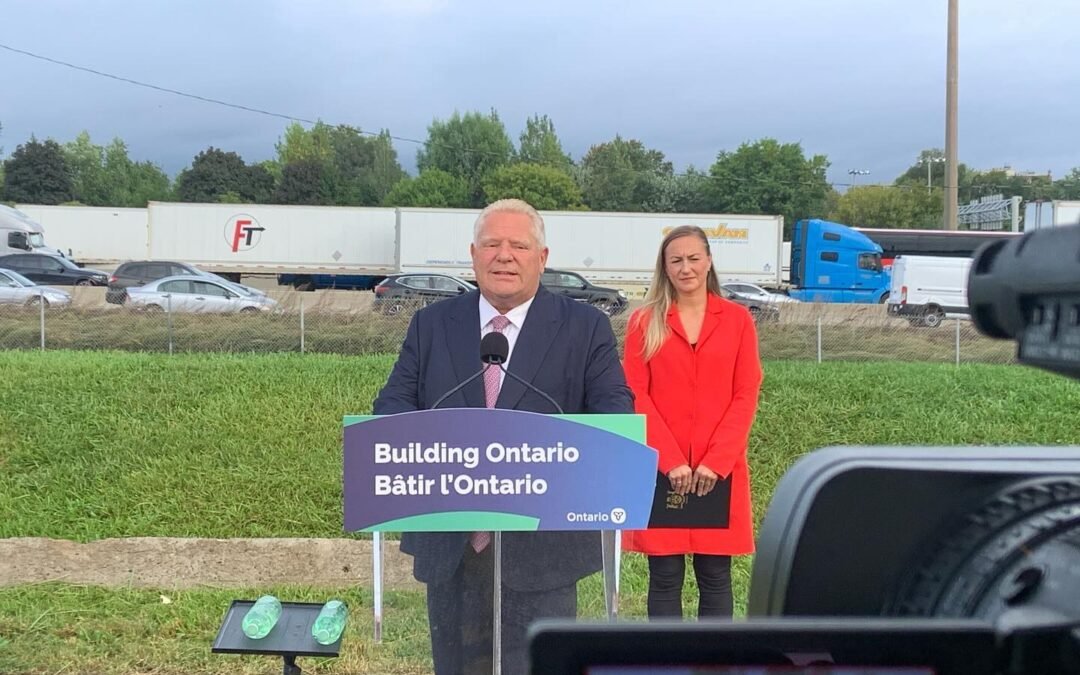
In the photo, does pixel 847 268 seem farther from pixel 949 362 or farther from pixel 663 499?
pixel 663 499

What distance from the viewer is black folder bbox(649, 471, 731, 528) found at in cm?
358

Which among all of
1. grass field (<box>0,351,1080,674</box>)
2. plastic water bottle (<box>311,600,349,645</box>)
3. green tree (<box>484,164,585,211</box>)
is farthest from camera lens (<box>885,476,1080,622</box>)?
green tree (<box>484,164,585,211</box>)

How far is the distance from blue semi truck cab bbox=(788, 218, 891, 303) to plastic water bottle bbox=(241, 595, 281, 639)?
29.8 meters

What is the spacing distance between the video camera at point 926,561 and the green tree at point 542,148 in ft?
256

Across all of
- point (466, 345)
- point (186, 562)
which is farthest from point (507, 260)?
point (186, 562)

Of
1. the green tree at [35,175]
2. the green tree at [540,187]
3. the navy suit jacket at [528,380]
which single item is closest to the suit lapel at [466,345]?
the navy suit jacket at [528,380]

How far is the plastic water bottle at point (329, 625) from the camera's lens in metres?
2.89

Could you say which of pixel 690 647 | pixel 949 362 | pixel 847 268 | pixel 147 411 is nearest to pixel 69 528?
pixel 147 411

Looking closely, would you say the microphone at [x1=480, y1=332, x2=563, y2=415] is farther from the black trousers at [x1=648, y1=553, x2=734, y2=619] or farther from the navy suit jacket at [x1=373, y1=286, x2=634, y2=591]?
the black trousers at [x1=648, y1=553, x2=734, y2=619]

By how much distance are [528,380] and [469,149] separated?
7578 cm

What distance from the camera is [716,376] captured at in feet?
12.0

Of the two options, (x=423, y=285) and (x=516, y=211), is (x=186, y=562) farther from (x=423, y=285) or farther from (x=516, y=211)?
(x=423, y=285)

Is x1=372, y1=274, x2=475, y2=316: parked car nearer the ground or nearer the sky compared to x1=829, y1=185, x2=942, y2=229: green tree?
nearer the ground

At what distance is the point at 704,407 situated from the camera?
142 inches
